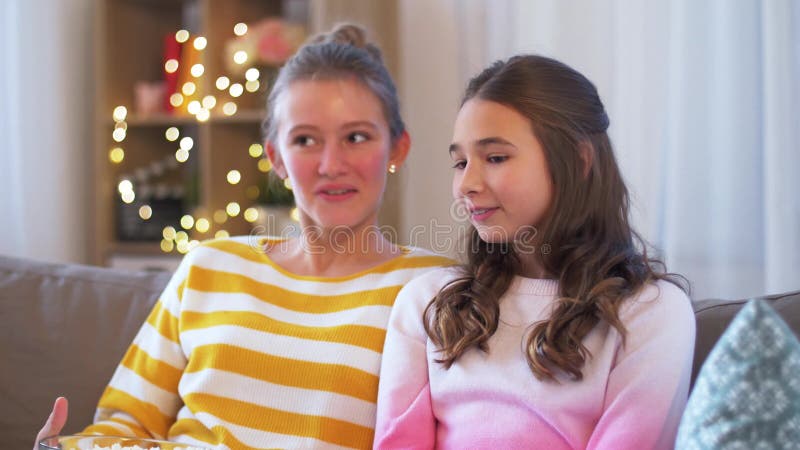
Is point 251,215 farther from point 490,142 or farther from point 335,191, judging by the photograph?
point 490,142

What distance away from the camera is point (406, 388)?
4.11ft

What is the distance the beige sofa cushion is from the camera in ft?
5.16

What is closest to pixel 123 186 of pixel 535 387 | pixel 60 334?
pixel 60 334

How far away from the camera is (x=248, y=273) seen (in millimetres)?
1524

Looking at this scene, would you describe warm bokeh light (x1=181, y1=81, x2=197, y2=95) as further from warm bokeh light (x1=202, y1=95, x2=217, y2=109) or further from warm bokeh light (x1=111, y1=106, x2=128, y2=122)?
warm bokeh light (x1=111, y1=106, x2=128, y2=122)

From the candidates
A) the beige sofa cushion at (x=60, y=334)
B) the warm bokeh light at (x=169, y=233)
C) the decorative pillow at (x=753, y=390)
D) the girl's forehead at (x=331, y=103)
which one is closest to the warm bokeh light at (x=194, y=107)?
the warm bokeh light at (x=169, y=233)

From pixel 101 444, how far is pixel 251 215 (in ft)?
6.83

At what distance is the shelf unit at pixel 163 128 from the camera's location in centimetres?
298

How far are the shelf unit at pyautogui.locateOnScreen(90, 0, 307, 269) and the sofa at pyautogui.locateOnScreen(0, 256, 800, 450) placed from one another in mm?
1271

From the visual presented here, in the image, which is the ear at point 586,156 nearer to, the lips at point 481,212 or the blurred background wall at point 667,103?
the lips at point 481,212

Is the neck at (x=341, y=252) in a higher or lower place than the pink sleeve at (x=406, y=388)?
higher

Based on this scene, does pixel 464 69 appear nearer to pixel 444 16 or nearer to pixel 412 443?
pixel 444 16

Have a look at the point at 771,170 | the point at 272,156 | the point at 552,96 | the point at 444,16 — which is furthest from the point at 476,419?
the point at 444,16

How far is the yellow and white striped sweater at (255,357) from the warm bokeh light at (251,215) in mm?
1486
